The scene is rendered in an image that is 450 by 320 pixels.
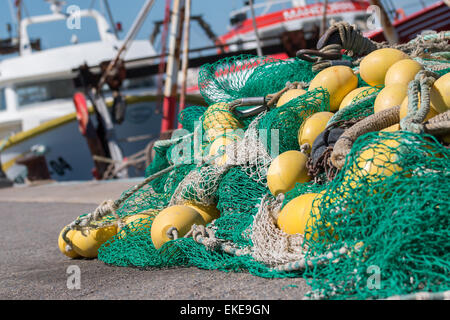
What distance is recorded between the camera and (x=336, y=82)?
3.20m

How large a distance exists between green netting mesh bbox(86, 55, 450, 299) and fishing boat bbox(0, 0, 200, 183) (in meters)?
10.2

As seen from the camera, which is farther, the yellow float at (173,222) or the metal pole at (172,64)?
the metal pole at (172,64)

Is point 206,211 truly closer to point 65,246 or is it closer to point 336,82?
point 65,246

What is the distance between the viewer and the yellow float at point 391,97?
2605 mm

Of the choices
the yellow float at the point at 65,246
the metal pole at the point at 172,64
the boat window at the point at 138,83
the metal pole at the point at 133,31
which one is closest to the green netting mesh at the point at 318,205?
the yellow float at the point at 65,246

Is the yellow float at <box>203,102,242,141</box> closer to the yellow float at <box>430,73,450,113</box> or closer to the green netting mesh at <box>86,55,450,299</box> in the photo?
the green netting mesh at <box>86,55,450,299</box>

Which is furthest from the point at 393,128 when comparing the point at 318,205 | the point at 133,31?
the point at 133,31

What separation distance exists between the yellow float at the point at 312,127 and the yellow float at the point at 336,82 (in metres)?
0.22

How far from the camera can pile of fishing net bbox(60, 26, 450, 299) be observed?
192 centimetres

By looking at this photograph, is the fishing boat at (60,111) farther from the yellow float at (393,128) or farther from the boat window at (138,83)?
the yellow float at (393,128)

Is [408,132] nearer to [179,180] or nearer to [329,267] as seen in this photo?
[329,267]

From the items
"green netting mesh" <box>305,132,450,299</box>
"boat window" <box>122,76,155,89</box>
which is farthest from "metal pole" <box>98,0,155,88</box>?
"green netting mesh" <box>305,132,450,299</box>

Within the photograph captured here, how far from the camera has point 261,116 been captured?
3281 mm
